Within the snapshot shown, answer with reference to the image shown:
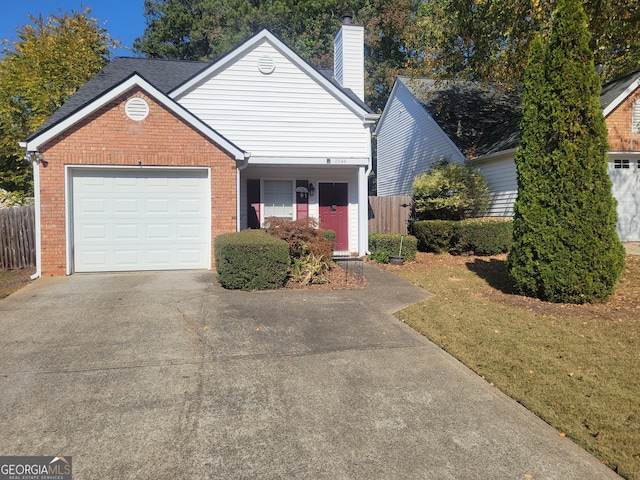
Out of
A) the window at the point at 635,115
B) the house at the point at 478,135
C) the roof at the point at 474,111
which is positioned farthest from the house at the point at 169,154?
the window at the point at 635,115

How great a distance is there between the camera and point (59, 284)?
29.8ft

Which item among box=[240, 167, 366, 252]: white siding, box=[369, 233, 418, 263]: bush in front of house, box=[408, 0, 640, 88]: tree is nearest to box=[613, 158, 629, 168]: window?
box=[408, 0, 640, 88]: tree

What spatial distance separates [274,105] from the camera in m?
13.1

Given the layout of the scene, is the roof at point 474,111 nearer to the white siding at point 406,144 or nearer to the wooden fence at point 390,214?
the white siding at point 406,144

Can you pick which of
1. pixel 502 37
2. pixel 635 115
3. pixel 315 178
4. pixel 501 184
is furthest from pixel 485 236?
pixel 502 37

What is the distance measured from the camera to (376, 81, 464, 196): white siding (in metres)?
19.4

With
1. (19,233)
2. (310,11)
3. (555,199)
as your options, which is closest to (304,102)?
(555,199)

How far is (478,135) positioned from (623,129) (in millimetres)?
5556

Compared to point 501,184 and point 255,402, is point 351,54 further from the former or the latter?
point 255,402

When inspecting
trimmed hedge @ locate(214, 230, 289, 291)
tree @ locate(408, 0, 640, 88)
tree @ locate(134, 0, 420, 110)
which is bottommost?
trimmed hedge @ locate(214, 230, 289, 291)

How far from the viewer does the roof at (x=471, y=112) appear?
17.6 meters

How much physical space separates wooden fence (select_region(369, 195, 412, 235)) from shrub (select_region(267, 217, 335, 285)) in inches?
290

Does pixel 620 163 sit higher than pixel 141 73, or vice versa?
pixel 141 73

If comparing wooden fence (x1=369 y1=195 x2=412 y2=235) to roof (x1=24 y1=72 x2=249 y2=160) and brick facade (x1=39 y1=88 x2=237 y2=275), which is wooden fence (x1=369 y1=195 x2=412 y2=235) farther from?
roof (x1=24 y1=72 x2=249 y2=160)
